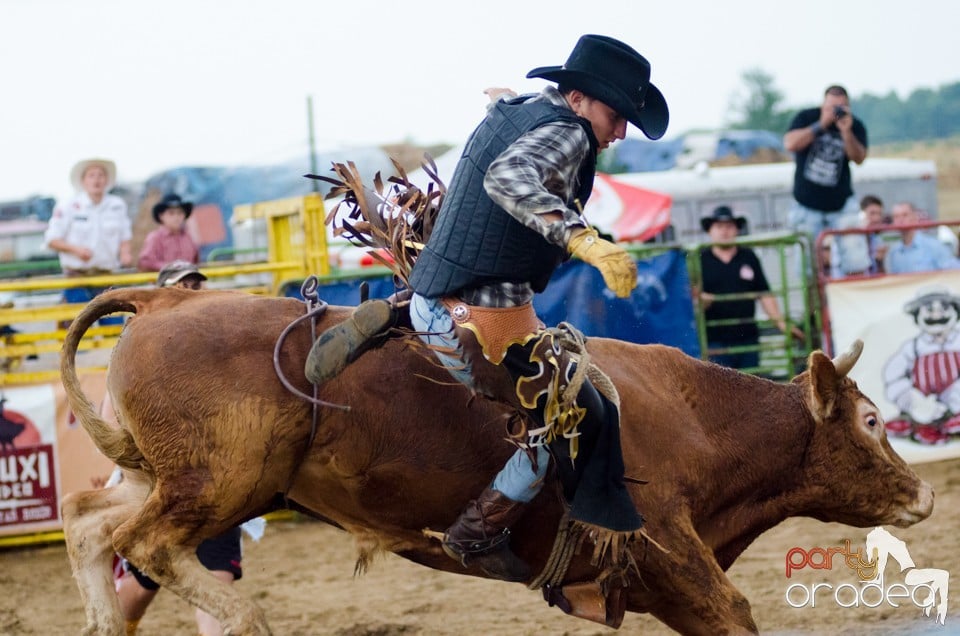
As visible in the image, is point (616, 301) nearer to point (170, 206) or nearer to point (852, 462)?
point (170, 206)

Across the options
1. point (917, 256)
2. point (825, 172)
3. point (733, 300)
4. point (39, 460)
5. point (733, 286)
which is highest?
point (825, 172)

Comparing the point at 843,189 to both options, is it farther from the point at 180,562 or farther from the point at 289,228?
the point at 180,562

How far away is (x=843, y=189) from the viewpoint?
417 inches

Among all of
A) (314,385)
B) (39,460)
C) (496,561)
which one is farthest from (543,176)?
(39,460)

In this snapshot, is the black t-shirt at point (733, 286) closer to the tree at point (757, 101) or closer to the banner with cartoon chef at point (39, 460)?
the banner with cartoon chef at point (39, 460)

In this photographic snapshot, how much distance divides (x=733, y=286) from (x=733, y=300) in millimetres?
116

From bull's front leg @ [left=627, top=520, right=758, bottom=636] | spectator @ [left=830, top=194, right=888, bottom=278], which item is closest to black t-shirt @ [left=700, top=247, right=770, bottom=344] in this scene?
spectator @ [left=830, top=194, right=888, bottom=278]

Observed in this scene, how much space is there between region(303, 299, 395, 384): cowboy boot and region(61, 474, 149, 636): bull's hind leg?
1.04 metres

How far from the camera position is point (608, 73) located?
154 inches

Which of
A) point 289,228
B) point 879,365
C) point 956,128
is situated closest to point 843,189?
point 879,365

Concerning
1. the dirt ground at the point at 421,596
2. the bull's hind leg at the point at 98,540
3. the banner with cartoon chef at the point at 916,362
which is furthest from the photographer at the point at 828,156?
the bull's hind leg at the point at 98,540

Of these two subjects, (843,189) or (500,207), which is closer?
(500,207)

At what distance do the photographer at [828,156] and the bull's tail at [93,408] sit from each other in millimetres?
7384

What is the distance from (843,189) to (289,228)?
15.9ft
